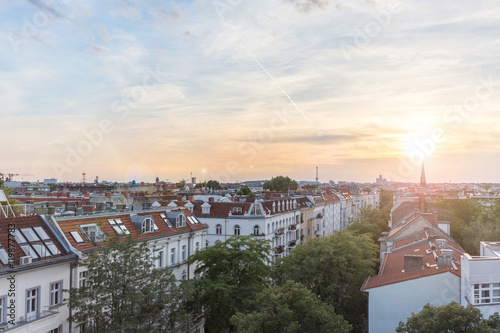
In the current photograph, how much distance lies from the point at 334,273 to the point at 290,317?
15.5m

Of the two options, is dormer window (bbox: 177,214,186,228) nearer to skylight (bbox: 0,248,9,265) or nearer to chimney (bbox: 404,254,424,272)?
skylight (bbox: 0,248,9,265)

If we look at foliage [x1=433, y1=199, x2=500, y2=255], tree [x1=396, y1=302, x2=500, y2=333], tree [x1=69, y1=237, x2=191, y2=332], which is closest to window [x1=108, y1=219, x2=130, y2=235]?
tree [x1=69, y1=237, x2=191, y2=332]

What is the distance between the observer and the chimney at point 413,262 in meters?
31.8

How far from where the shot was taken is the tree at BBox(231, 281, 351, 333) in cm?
2089

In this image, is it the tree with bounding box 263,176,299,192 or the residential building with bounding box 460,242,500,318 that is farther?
the tree with bounding box 263,176,299,192

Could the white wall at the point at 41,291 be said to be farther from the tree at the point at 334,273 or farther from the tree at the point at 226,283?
the tree at the point at 334,273

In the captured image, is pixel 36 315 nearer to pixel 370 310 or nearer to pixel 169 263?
pixel 169 263

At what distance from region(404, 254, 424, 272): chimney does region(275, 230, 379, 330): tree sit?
4.77 metres

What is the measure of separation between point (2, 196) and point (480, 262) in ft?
93.4

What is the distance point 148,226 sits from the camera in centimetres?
3462

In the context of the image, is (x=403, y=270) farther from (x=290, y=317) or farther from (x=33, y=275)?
(x=33, y=275)

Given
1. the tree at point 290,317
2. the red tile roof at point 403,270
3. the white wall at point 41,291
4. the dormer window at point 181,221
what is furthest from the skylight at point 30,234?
the red tile roof at point 403,270

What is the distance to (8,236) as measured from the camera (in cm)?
2209

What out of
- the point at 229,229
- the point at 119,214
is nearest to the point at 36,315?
the point at 119,214
